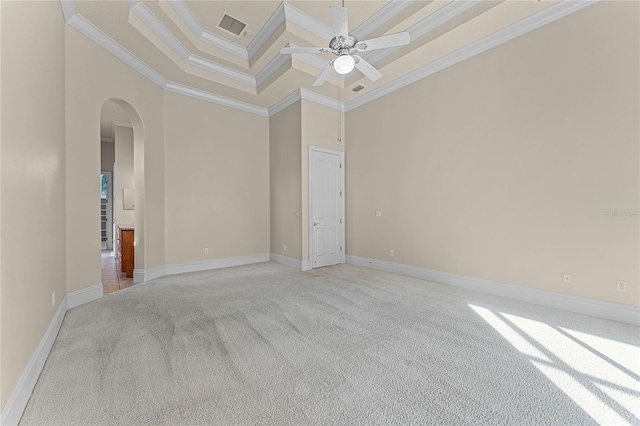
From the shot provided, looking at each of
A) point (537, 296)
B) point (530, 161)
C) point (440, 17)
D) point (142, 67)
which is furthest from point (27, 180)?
point (537, 296)

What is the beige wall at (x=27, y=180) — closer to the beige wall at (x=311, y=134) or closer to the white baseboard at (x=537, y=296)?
the beige wall at (x=311, y=134)

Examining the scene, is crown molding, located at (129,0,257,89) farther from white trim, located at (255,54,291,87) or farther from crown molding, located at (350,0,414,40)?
crown molding, located at (350,0,414,40)

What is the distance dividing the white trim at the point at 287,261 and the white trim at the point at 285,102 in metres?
3.25

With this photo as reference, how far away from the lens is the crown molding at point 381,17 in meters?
3.48

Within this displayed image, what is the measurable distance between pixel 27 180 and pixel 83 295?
231 cm

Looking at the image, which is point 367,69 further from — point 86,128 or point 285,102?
point 86,128

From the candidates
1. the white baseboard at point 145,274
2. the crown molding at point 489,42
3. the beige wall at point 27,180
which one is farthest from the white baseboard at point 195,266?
the crown molding at point 489,42

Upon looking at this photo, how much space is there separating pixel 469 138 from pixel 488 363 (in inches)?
124

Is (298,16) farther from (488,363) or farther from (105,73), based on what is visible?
(488,363)

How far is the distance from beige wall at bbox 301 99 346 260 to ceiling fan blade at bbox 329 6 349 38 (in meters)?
2.72

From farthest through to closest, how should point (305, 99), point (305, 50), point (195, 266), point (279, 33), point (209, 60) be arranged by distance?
point (305, 99), point (195, 266), point (209, 60), point (279, 33), point (305, 50)

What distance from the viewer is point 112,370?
1981mm

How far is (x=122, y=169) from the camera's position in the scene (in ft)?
24.3

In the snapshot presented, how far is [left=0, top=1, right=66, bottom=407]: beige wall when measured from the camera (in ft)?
4.87
